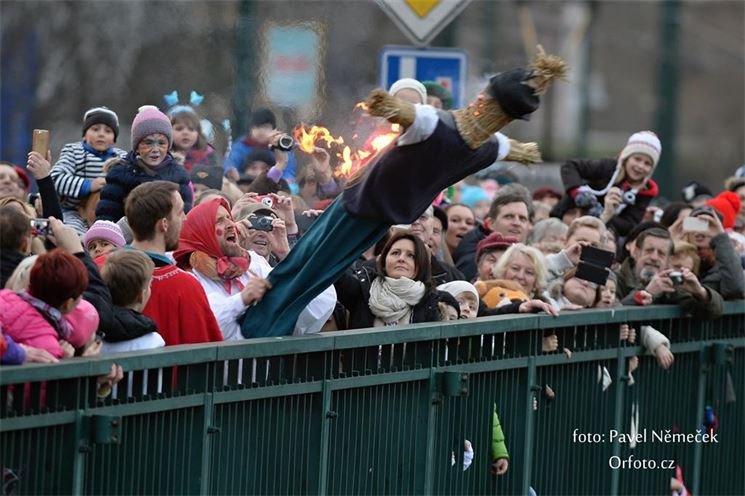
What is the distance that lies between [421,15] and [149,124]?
3435mm

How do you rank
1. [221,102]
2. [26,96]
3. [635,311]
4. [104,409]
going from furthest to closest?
[26,96] → [221,102] → [635,311] → [104,409]

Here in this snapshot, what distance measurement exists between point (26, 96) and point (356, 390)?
24.8 m

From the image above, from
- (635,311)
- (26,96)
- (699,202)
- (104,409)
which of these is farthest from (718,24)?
(104,409)

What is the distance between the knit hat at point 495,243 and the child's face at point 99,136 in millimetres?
2401

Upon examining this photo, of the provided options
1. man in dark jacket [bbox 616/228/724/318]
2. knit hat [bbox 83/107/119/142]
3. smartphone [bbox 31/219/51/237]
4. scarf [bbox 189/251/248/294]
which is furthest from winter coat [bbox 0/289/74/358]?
man in dark jacket [bbox 616/228/724/318]

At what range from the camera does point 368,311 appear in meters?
9.12

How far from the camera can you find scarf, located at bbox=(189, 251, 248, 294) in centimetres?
869

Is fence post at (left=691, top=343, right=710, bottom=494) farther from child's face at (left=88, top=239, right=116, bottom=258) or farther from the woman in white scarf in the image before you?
child's face at (left=88, top=239, right=116, bottom=258)

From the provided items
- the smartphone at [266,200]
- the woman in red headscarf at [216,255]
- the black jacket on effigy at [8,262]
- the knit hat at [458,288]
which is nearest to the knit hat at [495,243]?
the knit hat at [458,288]

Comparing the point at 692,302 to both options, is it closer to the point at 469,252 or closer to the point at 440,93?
the point at 469,252

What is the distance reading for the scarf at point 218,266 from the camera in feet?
28.5

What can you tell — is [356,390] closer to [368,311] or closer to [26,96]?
[368,311]

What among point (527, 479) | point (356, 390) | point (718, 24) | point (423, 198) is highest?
point (718, 24)

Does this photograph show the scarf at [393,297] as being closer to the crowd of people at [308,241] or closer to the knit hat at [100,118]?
the crowd of people at [308,241]
